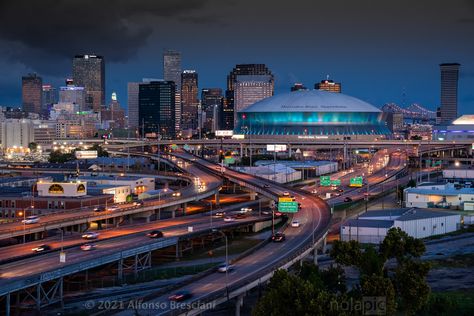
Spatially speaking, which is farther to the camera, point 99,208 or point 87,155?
point 87,155

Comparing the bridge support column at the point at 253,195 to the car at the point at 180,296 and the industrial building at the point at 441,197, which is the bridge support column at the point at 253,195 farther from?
the car at the point at 180,296

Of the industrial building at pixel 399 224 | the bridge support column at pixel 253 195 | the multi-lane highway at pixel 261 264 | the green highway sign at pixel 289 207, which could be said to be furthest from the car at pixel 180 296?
the bridge support column at pixel 253 195

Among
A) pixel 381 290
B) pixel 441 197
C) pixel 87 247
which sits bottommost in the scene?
pixel 87 247

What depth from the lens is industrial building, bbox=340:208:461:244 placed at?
2795 inches

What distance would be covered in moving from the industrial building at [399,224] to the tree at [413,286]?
82.2ft

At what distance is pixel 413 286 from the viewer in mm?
43281

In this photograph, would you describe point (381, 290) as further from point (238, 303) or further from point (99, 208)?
point (99, 208)

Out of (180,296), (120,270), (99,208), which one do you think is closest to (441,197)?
(99,208)

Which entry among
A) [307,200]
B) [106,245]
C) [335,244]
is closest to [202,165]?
[307,200]

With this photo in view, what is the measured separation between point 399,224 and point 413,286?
29252 millimetres

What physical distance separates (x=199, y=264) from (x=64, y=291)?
13.3m

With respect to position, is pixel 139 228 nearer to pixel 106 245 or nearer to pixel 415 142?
pixel 106 245

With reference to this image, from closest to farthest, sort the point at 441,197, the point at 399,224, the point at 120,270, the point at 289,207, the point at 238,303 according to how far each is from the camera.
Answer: the point at 238,303, the point at 120,270, the point at 399,224, the point at 289,207, the point at 441,197

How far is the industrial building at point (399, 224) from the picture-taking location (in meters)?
71.0
